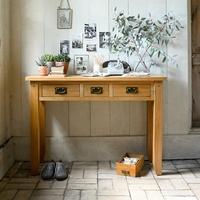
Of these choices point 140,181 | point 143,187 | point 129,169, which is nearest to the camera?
point 143,187

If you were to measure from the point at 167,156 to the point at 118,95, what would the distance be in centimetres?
96

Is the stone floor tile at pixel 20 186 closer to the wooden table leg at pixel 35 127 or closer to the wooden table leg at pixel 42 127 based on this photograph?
the wooden table leg at pixel 35 127

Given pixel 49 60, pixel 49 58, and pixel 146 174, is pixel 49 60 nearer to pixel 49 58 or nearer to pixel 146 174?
pixel 49 58

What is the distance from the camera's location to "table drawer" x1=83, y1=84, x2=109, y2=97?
286 cm

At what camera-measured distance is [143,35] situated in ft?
10.7

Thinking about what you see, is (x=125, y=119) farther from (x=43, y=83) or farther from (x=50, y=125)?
(x=43, y=83)

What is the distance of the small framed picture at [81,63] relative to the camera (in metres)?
3.32

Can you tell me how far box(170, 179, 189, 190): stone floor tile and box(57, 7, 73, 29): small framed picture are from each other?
5.63ft

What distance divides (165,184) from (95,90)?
3.08 ft

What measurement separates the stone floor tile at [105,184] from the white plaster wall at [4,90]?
0.84 m

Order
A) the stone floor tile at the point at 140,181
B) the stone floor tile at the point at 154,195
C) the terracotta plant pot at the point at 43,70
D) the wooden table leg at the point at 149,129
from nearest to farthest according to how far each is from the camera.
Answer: the stone floor tile at the point at 154,195
the stone floor tile at the point at 140,181
the terracotta plant pot at the point at 43,70
the wooden table leg at the point at 149,129

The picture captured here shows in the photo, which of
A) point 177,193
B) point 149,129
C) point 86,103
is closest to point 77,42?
point 86,103

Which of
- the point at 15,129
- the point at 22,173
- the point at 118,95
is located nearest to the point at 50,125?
the point at 15,129

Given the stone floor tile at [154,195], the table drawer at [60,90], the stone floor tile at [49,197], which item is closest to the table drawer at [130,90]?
the table drawer at [60,90]
